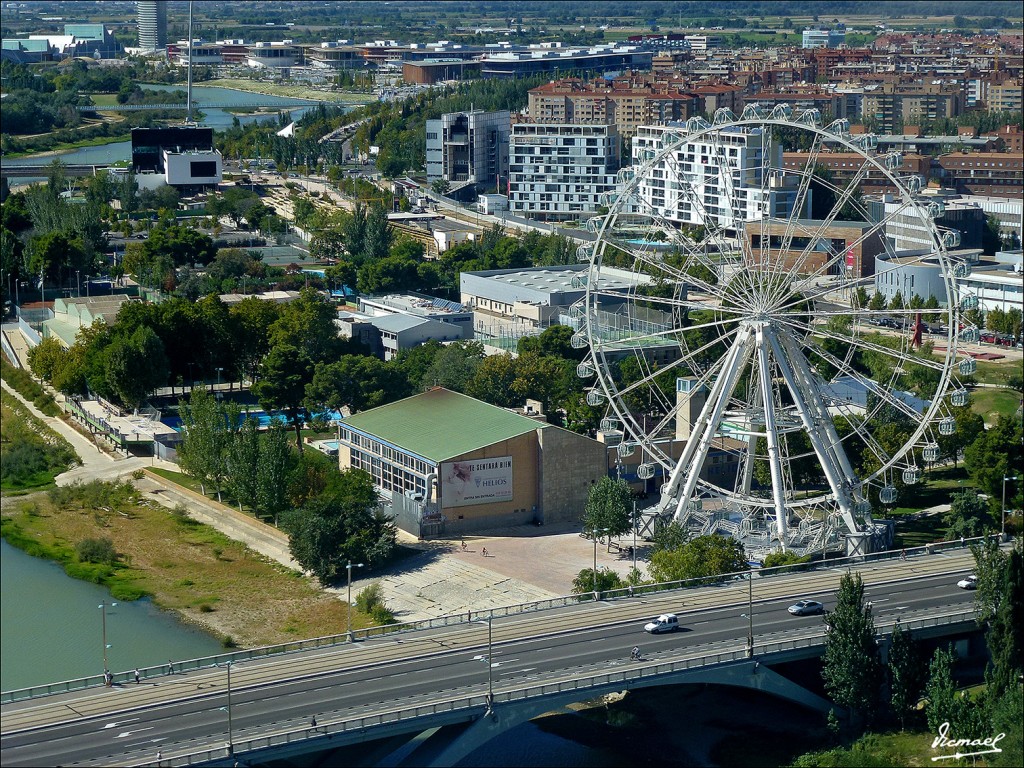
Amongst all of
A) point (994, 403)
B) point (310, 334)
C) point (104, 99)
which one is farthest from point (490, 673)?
point (104, 99)

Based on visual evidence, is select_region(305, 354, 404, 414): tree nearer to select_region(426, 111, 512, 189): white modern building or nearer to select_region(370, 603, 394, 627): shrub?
select_region(370, 603, 394, 627): shrub

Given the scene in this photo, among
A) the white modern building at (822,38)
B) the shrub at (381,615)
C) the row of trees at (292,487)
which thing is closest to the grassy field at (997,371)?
the row of trees at (292,487)

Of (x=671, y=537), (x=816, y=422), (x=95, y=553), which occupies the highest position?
(x=816, y=422)

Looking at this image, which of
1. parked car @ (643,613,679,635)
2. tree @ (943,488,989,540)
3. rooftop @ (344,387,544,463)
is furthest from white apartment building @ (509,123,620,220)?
parked car @ (643,613,679,635)

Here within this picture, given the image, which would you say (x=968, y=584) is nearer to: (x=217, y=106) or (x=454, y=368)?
(x=454, y=368)

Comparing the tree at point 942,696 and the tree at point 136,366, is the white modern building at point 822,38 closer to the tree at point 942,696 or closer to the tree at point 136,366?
the tree at point 136,366

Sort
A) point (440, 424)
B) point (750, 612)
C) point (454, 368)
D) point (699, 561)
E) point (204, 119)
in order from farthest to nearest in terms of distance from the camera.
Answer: point (204, 119)
point (454, 368)
point (440, 424)
point (699, 561)
point (750, 612)

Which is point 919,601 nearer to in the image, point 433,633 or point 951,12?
point 433,633
